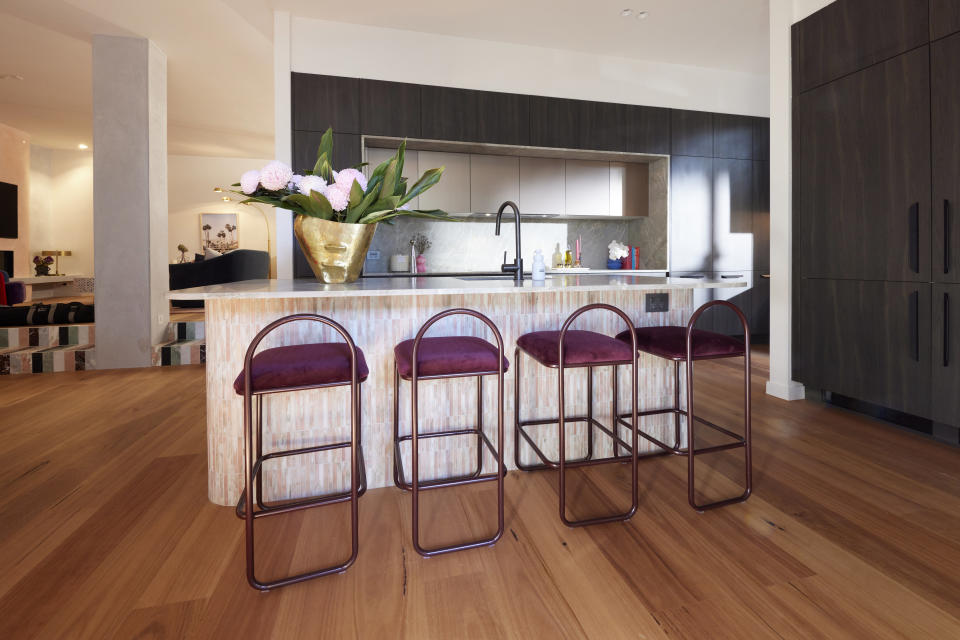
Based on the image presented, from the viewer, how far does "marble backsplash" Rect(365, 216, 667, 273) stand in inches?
187

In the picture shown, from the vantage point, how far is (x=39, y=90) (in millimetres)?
5574

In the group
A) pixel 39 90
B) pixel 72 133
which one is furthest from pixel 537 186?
pixel 72 133

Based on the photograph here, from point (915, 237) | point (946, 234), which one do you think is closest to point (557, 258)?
point (915, 237)

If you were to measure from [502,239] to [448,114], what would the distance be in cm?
136

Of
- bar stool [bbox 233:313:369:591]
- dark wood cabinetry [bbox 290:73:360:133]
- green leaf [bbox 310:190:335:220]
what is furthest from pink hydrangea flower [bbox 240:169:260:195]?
dark wood cabinetry [bbox 290:73:360:133]

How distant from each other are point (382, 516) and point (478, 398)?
22.7 inches

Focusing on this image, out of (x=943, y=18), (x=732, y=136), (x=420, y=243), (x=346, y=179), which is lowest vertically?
(x=346, y=179)

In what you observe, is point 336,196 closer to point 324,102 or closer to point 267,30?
point 324,102

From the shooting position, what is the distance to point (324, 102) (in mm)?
3955

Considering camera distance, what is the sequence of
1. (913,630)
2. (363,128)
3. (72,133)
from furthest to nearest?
(72,133), (363,128), (913,630)

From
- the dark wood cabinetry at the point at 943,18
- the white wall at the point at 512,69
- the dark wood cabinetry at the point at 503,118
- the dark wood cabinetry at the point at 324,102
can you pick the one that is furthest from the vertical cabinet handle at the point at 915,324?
the dark wood cabinetry at the point at 324,102

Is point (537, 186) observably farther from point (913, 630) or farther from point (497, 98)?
point (913, 630)

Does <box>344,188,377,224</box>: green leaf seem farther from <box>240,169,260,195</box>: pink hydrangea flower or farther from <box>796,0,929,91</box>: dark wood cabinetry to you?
<box>796,0,929,91</box>: dark wood cabinetry

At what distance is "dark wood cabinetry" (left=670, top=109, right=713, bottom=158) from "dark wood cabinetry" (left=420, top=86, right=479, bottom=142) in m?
2.09
